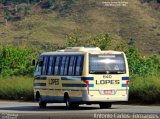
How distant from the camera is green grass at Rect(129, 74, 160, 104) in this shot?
123 feet

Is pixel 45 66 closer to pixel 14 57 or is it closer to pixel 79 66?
pixel 79 66

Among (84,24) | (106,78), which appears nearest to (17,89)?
(106,78)

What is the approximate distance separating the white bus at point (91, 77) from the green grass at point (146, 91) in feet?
14.7

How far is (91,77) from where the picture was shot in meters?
32.2

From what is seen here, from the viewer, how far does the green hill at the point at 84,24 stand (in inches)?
4614

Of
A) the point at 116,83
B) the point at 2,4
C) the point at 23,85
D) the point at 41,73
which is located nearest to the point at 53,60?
the point at 41,73

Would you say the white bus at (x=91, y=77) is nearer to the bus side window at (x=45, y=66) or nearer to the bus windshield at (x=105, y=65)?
the bus windshield at (x=105, y=65)

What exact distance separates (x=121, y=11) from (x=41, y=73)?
9488 centimetres

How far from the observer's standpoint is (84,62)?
32344 millimetres

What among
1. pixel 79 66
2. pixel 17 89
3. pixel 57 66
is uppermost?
pixel 79 66

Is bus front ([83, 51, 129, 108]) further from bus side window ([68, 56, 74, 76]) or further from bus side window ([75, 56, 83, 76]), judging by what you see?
bus side window ([68, 56, 74, 76])

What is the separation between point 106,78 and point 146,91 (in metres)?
5.98

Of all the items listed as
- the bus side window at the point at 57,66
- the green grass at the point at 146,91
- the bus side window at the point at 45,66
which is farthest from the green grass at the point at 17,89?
the bus side window at the point at 57,66

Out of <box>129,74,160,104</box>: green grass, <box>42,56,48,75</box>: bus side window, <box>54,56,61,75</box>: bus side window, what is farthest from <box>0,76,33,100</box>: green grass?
<box>54,56,61,75</box>: bus side window
